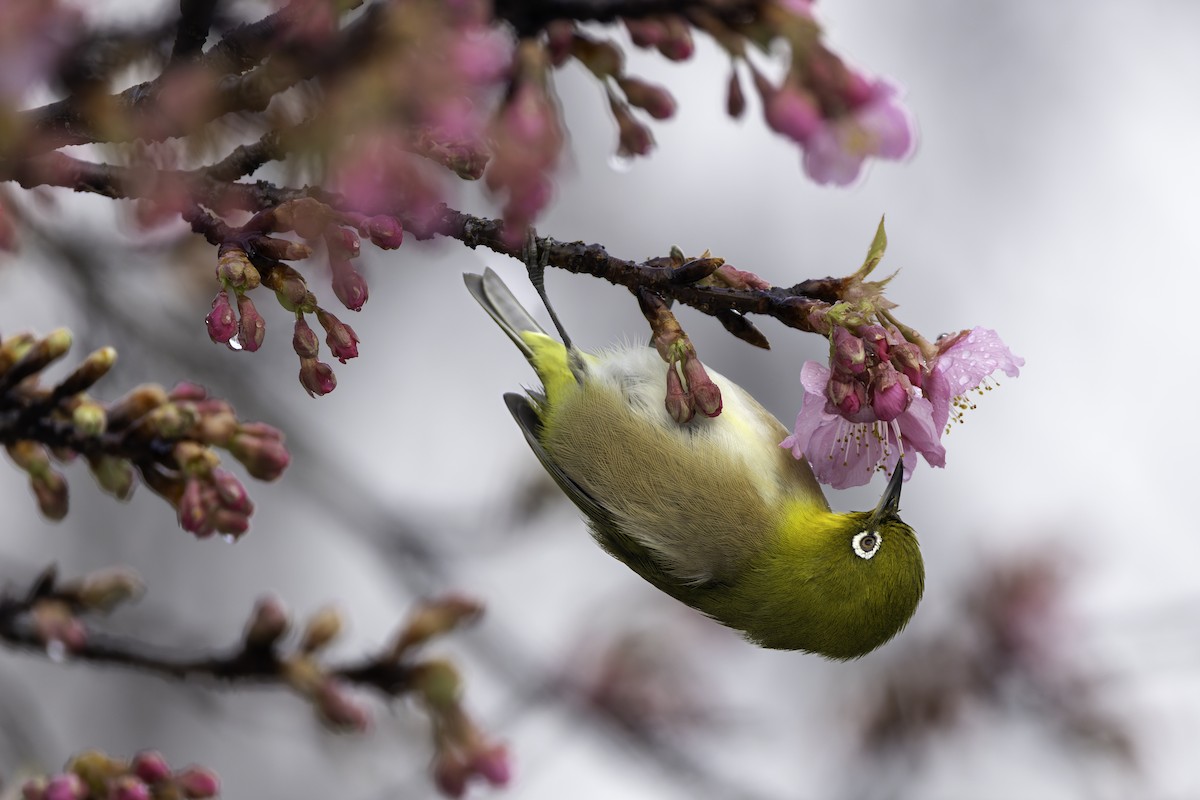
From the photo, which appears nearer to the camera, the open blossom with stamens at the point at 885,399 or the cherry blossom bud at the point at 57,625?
the open blossom with stamens at the point at 885,399

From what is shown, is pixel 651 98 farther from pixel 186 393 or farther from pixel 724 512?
pixel 724 512

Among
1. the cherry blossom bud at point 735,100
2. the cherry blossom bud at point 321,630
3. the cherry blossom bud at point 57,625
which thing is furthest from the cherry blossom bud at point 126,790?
the cherry blossom bud at point 735,100

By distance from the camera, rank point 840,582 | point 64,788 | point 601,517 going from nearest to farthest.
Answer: point 64,788
point 840,582
point 601,517

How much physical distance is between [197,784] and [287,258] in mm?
961

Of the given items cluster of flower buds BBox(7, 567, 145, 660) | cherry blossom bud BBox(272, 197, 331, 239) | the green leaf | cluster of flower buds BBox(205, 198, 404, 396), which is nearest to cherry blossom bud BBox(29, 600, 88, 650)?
cluster of flower buds BBox(7, 567, 145, 660)

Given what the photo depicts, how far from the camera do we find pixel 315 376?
1.92 metres

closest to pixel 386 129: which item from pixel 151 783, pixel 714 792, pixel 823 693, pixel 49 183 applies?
pixel 49 183

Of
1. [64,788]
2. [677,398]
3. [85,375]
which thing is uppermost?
[677,398]

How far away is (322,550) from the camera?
10.0 m

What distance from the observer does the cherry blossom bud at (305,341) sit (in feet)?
6.06

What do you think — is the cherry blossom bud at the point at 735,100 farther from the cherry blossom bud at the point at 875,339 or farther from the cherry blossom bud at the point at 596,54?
the cherry blossom bud at the point at 875,339

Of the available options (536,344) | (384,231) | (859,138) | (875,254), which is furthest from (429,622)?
(536,344)

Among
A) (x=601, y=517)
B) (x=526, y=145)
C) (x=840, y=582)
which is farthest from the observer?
(x=601, y=517)

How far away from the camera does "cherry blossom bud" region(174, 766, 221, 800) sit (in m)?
2.09
